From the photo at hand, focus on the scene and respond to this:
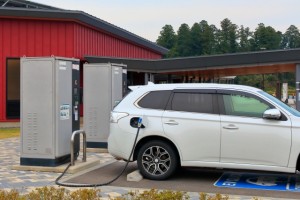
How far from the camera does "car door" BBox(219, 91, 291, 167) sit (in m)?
8.08

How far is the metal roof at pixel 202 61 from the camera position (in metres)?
22.4

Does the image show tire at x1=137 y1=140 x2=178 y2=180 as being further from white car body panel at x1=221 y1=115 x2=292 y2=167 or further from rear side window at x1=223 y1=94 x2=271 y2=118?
rear side window at x1=223 y1=94 x2=271 y2=118

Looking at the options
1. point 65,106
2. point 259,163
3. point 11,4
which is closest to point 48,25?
point 11,4

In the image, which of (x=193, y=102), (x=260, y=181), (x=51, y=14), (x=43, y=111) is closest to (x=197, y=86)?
(x=193, y=102)

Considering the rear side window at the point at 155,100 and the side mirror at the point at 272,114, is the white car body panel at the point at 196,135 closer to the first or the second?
the rear side window at the point at 155,100

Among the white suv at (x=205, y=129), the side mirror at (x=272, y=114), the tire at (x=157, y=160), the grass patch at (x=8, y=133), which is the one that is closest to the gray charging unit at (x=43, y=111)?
the white suv at (x=205, y=129)

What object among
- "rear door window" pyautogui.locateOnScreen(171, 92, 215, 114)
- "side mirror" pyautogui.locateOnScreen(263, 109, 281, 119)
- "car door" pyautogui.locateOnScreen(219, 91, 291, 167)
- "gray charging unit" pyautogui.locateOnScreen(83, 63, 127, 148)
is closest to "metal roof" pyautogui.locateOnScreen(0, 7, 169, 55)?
"gray charging unit" pyautogui.locateOnScreen(83, 63, 127, 148)

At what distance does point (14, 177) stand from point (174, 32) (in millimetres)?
Answer: 102591

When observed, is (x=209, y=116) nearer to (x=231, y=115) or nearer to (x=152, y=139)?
(x=231, y=115)

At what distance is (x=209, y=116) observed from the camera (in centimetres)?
852

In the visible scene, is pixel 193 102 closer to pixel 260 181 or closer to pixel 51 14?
pixel 260 181

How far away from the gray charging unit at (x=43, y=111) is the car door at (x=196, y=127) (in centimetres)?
227

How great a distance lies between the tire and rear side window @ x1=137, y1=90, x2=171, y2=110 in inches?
27.3

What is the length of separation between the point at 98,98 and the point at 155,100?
3.63 m
